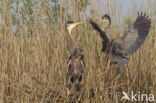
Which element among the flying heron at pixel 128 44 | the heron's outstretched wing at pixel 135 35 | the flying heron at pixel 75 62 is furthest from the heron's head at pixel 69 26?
the heron's outstretched wing at pixel 135 35

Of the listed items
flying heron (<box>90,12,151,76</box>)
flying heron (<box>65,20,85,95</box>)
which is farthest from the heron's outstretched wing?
flying heron (<box>65,20,85,95</box>)

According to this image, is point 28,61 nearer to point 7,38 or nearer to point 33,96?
point 7,38

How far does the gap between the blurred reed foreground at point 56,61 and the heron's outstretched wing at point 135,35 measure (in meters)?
0.15

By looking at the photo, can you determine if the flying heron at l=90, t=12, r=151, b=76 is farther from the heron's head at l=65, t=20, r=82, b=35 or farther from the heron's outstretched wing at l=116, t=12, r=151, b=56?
the heron's head at l=65, t=20, r=82, b=35

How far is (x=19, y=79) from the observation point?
2562 millimetres

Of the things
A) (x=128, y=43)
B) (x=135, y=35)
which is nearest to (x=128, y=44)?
(x=128, y=43)

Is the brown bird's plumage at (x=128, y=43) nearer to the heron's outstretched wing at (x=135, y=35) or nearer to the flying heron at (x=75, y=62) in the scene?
the heron's outstretched wing at (x=135, y=35)

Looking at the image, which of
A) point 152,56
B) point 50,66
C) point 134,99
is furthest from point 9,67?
point 152,56

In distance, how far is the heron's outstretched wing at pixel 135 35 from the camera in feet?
9.13

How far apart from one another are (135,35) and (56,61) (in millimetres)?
910

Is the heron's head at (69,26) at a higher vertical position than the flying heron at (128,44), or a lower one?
higher

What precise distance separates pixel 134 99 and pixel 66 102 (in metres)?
0.70

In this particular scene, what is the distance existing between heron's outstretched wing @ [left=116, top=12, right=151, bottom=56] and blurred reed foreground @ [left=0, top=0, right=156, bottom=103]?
0.15 meters

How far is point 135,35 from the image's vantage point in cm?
281
